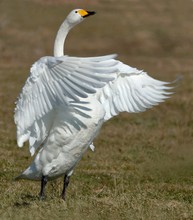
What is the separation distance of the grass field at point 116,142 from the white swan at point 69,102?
51 cm

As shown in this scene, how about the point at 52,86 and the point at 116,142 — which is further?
the point at 116,142

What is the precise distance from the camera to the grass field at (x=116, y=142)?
27.0 ft

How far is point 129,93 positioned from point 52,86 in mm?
2003

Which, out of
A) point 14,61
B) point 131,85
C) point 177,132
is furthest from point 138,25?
point 131,85

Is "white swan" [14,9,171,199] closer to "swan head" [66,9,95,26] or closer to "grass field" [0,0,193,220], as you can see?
"swan head" [66,9,95,26]

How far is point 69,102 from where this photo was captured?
26.2ft

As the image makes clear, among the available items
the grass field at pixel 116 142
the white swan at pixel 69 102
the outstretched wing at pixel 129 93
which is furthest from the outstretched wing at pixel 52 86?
the outstretched wing at pixel 129 93

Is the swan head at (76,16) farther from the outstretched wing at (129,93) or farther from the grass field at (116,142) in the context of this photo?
the grass field at (116,142)

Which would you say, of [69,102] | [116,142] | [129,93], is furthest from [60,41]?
[116,142]

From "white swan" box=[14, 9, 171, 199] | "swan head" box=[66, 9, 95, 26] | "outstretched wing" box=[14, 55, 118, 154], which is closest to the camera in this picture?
"outstretched wing" box=[14, 55, 118, 154]

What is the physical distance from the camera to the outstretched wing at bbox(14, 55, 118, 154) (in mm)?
7418

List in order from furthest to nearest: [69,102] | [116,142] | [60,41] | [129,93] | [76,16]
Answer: [116,142] → [129,93] → [76,16] → [60,41] → [69,102]

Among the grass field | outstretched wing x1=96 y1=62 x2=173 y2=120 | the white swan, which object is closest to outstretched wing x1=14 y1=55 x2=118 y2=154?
the white swan

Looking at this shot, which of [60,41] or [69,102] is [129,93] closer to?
[60,41]
